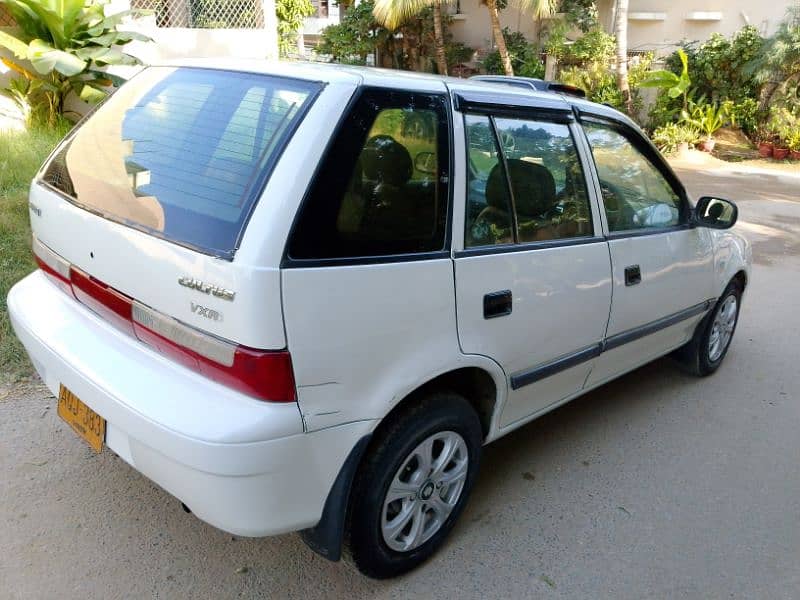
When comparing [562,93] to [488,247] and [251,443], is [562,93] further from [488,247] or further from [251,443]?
[251,443]

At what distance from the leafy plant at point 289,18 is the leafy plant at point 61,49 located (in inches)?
304

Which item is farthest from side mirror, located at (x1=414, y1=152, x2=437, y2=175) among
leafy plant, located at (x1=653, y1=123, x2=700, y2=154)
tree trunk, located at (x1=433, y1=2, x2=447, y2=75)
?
tree trunk, located at (x1=433, y1=2, x2=447, y2=75)

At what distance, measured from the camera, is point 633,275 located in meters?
3.21

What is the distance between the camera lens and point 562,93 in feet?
10.4

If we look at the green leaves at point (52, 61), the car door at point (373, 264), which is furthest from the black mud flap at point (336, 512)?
the green leaves at point (52, 61)

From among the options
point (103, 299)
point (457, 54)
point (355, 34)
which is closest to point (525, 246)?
point (103, 299)

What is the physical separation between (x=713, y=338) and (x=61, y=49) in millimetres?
7410

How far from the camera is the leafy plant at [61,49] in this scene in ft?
23.4

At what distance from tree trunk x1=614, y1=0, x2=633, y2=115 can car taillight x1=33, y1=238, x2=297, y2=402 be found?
44.9 ft

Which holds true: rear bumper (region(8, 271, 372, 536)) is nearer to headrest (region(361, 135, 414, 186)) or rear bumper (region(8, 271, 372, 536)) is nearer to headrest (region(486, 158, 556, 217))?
headrest (region(361, 135, 414, 186))

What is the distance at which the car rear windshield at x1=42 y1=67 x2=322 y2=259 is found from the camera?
203cm

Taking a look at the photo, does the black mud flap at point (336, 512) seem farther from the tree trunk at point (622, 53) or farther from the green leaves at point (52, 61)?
the tree trunk at point (622, 53)

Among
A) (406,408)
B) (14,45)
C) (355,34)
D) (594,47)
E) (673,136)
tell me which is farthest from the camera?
(355,34)

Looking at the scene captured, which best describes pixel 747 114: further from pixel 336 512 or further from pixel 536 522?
pixel 336 512
